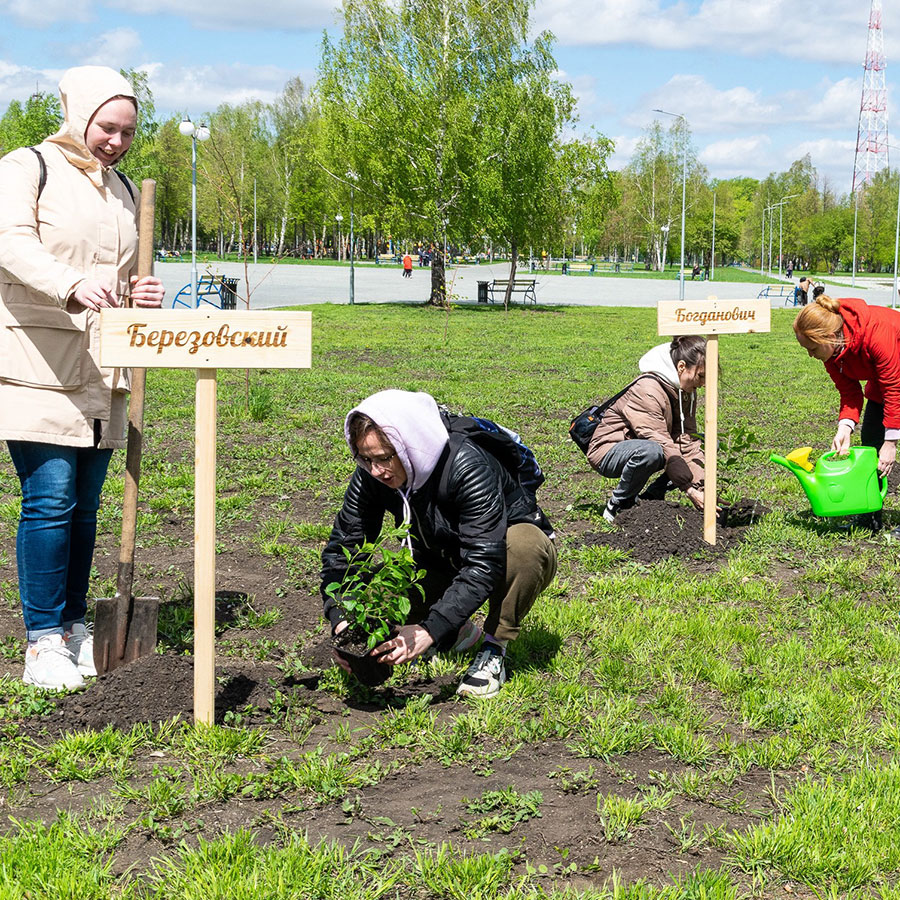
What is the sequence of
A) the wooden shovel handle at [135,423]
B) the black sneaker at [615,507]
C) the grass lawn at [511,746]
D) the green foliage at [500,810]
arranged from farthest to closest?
the black sneaker at [615,507] < the wooden shovel handle at [135,423] < the green foliage at [500,810] < the grass lawn at [511,746]

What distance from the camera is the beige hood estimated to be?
11.1 ft

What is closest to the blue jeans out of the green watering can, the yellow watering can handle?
the green watering can

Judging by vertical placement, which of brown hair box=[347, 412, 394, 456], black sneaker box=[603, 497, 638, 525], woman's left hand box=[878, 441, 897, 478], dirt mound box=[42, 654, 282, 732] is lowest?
dirt mound box=[42, 654, 282, 732]

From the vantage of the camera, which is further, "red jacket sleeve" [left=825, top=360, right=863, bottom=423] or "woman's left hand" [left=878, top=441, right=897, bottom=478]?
"red jacket sleeve" [left=825, top=360, right=863, bottom=423]

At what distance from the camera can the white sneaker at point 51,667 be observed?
3.60 m

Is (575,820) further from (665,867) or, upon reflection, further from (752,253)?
(752,253)

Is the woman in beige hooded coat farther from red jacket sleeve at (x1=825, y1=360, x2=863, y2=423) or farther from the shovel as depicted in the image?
red jacket sleeve at (x1=825, y1=360, x2=863, y2=423)

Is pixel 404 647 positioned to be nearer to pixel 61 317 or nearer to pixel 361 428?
pixel 361 428

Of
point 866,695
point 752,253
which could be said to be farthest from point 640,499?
point 752,253

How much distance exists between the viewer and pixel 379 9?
28.8 meters

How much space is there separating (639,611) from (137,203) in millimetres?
2797

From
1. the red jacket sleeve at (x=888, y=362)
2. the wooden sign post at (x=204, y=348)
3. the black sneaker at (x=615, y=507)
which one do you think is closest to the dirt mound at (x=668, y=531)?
the black sneaker at (x=615, y=507)

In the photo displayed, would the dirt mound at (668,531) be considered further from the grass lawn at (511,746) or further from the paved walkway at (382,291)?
the paved walkway at (382,291)

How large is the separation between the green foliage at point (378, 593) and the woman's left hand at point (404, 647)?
0.04 metres
